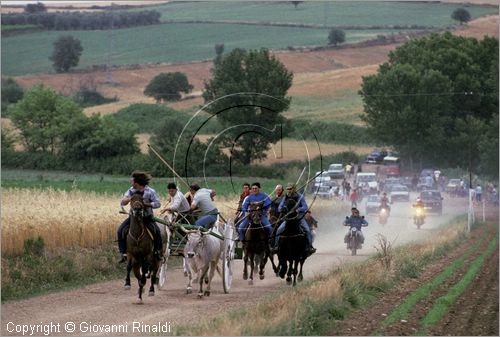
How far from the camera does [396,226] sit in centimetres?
5841

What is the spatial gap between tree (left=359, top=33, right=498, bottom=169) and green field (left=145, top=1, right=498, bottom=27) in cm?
3463

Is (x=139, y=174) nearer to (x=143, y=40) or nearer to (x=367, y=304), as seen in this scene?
(x=367, y=304)

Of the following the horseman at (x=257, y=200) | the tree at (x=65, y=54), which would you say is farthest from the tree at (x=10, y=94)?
the horseman at (x=257, y=200)

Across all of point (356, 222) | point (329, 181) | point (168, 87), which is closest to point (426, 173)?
point (329, 181)

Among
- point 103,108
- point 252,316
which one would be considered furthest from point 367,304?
point 103,108

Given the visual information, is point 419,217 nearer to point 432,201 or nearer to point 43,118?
point 432,201

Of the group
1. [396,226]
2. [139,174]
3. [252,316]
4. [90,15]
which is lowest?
[396,226]

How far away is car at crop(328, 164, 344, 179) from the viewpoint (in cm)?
9100

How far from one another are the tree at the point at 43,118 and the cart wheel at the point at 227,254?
201ft

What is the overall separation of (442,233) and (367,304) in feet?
95.7

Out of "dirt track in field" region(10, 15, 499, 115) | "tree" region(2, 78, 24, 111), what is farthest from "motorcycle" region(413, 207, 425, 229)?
"tree" region(2, 78, 24, 111)

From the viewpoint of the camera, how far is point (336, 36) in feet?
461

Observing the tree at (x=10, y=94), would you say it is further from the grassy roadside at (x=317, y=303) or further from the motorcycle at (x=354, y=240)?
the grassy roadside at (x=317, y=303)

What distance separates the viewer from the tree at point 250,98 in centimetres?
8862
